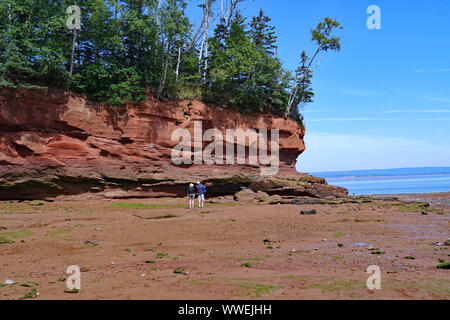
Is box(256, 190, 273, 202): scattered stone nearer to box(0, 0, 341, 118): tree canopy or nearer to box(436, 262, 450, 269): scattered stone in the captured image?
box(0, 0, 341, 118): tree canopy

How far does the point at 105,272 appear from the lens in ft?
24.7

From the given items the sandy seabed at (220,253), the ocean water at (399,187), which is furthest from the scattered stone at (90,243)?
the ocean water at (399,187)

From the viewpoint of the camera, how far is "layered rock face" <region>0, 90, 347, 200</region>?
785 inches

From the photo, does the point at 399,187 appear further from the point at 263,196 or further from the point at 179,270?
the point at 179,270

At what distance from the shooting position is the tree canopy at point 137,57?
811 inches

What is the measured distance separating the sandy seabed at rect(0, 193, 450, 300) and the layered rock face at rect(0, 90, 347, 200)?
2.48 metres

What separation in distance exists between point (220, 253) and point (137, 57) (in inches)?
818

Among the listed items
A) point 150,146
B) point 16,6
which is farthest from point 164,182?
point 16,6

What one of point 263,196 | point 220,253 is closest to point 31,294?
point 220,253

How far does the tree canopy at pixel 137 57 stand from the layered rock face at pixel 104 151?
1178mm

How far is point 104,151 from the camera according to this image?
73.8 feet

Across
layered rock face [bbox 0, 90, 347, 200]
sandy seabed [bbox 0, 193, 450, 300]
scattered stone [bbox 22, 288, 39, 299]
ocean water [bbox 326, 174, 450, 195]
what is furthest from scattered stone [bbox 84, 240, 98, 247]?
ocean water [bbox 326, 174, 450, 195]
